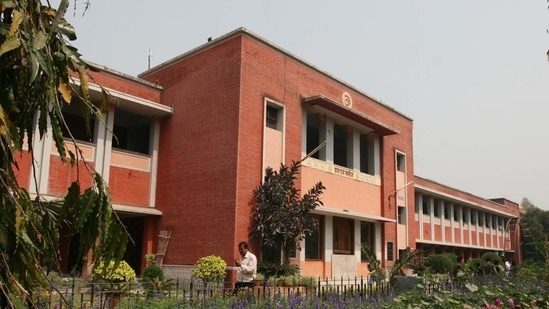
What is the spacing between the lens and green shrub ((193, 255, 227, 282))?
15.3m

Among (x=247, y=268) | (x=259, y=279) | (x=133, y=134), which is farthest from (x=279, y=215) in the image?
(x=133, y=134)

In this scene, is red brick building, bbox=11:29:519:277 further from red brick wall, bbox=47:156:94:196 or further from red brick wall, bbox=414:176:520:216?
red brick wall, bbox=414:176:520:216

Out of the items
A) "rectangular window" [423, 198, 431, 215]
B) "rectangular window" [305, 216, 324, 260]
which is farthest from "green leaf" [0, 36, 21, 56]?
"rectangular window" [423, 198, 431, 215]

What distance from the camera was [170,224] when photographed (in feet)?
59.8

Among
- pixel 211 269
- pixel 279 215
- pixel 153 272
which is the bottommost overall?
pixel 153 272

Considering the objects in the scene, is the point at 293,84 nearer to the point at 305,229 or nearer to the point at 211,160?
the point at 211,160

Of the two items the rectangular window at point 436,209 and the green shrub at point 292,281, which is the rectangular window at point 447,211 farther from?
the green shrub at point 292,281

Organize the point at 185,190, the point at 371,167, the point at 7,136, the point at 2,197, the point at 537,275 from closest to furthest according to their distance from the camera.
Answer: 1. the point at 7,136
2. the point at 2,197
3. the point at 537,275
4. the point at 185,190
5. the point at 371,167

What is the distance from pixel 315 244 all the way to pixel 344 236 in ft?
7.17

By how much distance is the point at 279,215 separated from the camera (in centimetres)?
1633

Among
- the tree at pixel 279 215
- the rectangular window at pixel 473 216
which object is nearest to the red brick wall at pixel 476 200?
the rectangular window at pixel 473 216

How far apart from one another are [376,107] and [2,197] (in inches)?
909

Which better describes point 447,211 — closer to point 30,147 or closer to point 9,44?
point 30,147

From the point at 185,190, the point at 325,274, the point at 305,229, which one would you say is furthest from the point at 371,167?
Answer: the point at 185,190
